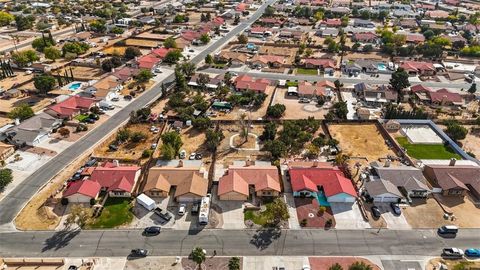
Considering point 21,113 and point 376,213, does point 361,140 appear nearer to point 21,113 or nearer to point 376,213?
point 376,213

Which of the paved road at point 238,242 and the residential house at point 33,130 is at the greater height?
the residential house at point 33,130

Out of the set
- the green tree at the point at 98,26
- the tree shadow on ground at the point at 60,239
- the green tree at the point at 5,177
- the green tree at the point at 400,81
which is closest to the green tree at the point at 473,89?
the green tree at the point at 400,81

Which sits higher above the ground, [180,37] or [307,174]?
[180,37]

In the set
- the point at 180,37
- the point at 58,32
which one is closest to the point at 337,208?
the point at 180,37

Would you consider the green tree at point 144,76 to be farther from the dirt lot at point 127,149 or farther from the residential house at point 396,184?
the residential house at point 396,184

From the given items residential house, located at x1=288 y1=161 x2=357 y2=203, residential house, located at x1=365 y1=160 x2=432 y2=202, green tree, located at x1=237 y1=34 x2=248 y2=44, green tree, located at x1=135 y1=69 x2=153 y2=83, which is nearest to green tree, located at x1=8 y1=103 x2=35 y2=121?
green tree, located at x1=135 y1=69 x2=153 y2=83

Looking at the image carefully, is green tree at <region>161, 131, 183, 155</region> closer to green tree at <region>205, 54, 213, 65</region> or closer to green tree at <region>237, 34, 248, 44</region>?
green tree at <region>205, 54, 213, 65</region>

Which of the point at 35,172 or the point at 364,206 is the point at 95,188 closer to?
the point at 35,172
